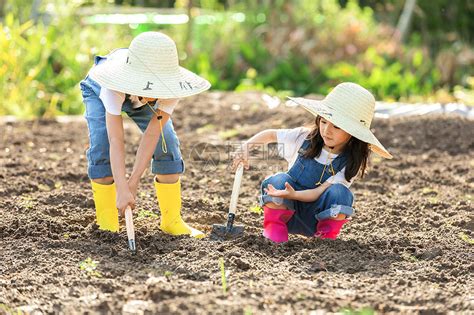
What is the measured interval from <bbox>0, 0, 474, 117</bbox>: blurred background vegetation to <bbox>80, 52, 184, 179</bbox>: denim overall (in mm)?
3150

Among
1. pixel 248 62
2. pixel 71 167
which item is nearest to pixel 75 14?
pixel 248 62

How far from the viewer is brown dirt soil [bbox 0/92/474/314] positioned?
2.93m

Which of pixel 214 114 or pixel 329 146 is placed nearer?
pixel 329 146

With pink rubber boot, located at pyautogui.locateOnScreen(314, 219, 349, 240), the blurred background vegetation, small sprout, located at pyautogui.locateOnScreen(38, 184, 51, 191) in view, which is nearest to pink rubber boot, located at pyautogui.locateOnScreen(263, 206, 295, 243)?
pink rubber boot, located at pyautogui.locateOnScreen(314, 219, 349, 240)

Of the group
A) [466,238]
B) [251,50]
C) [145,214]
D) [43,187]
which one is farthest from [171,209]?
[251,50]

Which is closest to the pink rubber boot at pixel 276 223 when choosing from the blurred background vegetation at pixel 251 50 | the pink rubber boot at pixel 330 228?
the pink rubber boot at pixel 330 228

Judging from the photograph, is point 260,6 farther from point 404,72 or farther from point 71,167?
point 71,167

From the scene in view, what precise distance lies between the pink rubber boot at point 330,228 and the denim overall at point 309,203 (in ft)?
0.13

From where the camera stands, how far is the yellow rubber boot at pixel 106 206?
3982 millimetres

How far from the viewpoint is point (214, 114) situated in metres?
7.18

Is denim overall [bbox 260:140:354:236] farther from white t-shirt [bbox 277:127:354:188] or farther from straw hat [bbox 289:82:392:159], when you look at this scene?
straw hat [bbox 289:82:392:159]

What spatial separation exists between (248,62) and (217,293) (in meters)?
6.65

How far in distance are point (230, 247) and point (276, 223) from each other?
1.26 feet

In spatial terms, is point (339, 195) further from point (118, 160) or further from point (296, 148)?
point (118, 160)
